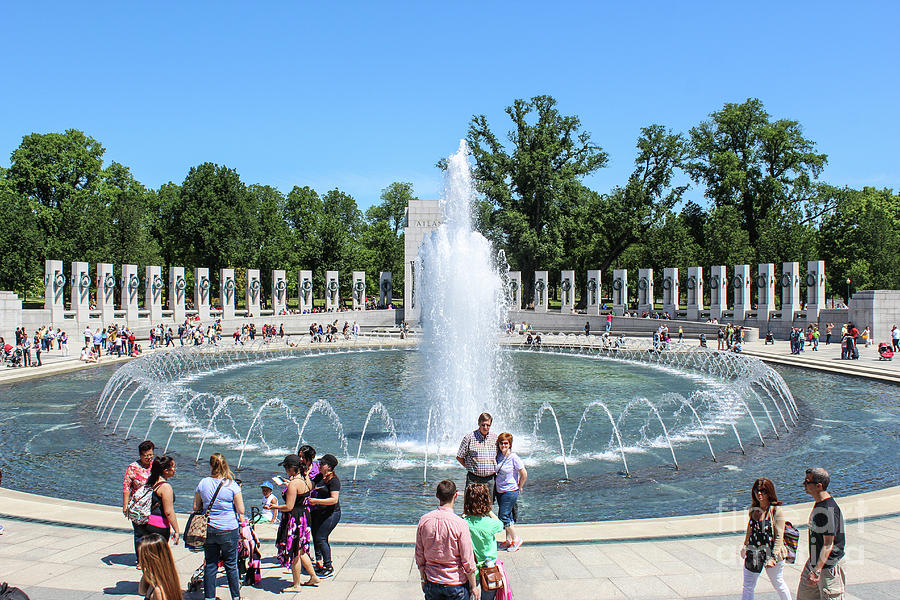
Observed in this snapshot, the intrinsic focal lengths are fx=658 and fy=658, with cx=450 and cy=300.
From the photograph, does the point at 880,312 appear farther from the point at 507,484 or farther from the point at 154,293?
the point at 154,293

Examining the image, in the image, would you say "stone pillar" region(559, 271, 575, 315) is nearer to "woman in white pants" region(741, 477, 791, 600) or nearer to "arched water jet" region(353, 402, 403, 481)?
"arched water jet" region(353, 402, 403, 481)

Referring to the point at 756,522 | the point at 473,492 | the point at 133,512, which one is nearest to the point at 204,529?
the point at 133,512

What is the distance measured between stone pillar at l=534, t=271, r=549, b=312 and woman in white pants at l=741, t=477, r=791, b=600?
45920 mm

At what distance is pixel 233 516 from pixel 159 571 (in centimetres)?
174

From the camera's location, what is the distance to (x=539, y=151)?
2275 inches

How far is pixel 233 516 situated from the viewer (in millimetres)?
6004

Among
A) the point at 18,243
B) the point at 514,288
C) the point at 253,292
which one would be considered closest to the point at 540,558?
the point at 253,292

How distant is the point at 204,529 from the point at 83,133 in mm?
66029

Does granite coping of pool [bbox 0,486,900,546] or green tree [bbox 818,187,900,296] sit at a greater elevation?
green tree [bbox 818,187,900,296]

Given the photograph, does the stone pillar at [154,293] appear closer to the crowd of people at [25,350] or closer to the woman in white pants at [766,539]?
the crowd of people at [25,350]

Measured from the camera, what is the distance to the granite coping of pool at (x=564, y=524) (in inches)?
313

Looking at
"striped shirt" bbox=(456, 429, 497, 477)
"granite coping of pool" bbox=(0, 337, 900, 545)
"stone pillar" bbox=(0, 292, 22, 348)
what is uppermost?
"stone pillar" bbox=(0, 292, 22, 348)

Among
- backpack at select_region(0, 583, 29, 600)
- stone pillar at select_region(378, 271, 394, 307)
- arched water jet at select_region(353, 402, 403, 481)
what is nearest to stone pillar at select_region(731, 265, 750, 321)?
stone pillar at select_region(378, 271, 394, 307)

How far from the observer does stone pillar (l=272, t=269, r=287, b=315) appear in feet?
159
